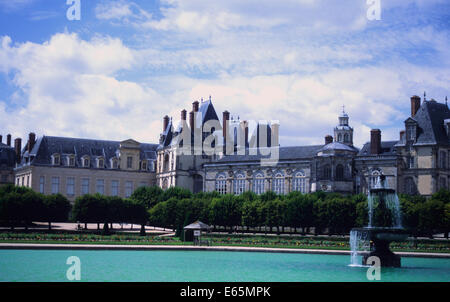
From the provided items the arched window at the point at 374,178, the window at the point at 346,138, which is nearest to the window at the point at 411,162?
the arched window at the point at 374,178

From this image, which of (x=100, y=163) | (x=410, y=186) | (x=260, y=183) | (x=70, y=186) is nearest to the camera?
(x=410, y=186)

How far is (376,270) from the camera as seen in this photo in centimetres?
2961

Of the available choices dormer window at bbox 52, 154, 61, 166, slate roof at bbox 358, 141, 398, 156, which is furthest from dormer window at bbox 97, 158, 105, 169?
slate roof at bbox 358, 141, 398, 156

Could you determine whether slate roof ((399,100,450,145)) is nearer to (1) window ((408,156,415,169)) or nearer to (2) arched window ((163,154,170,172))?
(1) window ((408,156,415,169))

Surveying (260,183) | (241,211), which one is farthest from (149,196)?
(241,211)

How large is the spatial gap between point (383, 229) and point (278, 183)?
4784cm

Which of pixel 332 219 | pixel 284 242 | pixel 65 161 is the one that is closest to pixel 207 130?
pixel 65 161

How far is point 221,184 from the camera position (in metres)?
84.1

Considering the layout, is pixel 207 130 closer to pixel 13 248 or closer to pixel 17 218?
pixel 17 218

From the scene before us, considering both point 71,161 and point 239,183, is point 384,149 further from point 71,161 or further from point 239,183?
point 71,161

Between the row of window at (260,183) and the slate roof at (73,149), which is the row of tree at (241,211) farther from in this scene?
the slate roof at (73,149)

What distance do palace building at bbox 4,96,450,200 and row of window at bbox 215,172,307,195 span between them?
0.36 feet

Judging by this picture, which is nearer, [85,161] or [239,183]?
[239,183]
